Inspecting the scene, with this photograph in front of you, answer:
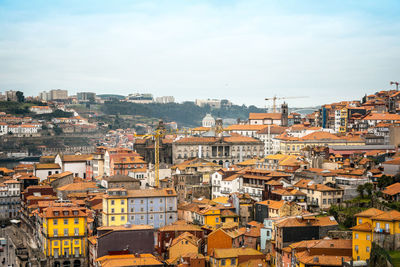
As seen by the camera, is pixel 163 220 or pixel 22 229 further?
pixel 22 229

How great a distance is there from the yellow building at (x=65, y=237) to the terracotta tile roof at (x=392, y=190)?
843 inches

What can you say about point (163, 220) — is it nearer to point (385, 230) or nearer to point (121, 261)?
point (121, 261)

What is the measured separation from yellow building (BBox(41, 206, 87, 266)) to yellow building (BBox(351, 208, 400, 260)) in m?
21.6

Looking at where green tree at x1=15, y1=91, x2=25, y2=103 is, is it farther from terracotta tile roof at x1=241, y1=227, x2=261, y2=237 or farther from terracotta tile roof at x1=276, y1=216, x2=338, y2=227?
terracotta tile roof at x1=276, y1=216, x2=338, y2=227

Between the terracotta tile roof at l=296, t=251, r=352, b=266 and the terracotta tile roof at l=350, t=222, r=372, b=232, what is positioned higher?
the terracotta tile roof at l=350, t=222, r=372, b=232

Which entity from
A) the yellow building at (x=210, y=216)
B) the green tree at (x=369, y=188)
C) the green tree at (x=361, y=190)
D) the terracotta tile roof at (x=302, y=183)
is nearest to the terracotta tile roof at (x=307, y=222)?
the green tree at (x=369, y=188)

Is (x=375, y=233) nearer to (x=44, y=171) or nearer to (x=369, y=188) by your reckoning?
(x=369, y=188)

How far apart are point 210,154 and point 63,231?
37.8m

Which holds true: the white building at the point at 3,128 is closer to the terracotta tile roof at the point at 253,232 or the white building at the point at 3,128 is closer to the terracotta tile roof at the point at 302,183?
the terracotta tile roof at the point at 302,183

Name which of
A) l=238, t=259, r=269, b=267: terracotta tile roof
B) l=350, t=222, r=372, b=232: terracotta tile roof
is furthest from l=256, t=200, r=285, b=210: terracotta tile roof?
l=350, t=222, r=372, b=232: terracotta tile roof

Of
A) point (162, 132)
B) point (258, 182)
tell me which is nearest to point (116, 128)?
point (162, 132)

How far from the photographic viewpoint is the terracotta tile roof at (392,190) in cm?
3993

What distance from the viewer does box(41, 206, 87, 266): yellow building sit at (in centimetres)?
4591

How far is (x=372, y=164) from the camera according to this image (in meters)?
52.0
